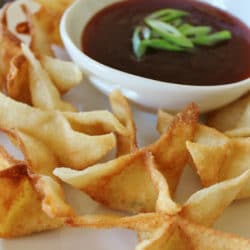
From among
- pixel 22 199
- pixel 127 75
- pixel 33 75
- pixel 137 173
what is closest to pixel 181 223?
pixel 137 173

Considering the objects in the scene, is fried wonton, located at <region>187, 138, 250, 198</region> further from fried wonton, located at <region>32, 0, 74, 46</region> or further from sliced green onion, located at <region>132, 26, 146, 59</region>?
fried wonton, located at <region>32, 0, 74, 46</region>

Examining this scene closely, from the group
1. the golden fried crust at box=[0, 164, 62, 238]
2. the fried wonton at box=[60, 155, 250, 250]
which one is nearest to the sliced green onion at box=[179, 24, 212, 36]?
the fried wonton at box=[60, 155, 250, 250]

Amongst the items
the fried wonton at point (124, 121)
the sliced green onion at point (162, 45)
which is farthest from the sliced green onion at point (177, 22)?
the fried wonton at point (124, 121)

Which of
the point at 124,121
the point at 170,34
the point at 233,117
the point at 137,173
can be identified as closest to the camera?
the point at 137,173

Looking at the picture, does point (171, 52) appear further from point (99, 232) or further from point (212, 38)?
point (99, 232)

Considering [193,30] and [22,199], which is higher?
[193,30]

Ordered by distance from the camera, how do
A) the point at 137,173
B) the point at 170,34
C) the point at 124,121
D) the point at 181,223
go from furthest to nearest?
the point at 170,34 → the point at 124,121 → the point at 137,173 → the point at 181,223

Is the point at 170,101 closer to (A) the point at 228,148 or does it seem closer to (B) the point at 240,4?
(A) the point at 228,148
